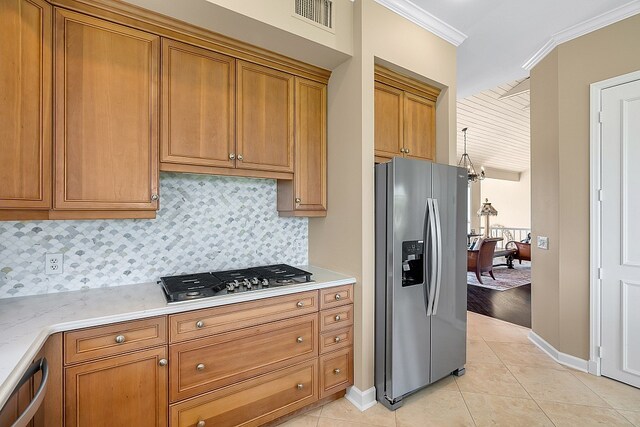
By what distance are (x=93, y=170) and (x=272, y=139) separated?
1109 millimetres

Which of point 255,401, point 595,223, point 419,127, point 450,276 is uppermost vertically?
point 419,127

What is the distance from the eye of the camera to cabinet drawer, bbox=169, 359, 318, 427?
5.49 feet

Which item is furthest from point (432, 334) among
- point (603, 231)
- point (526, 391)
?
point (603, 231)

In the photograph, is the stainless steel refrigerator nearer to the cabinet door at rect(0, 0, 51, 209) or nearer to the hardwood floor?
the cabinet door at rect(0, 0, 51, 209)

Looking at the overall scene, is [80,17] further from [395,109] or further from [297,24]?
[395,109]

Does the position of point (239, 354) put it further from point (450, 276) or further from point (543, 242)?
point (543, 242)

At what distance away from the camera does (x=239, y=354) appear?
181 centimetres

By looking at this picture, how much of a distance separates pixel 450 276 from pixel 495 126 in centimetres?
536

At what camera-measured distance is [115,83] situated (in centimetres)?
172

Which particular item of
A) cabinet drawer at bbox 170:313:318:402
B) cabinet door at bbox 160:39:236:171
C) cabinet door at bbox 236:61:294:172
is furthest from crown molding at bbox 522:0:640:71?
cabinet drawer at bbox 170:313:318:402

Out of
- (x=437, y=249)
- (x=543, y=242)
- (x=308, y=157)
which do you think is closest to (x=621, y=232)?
(x=543, y=242)

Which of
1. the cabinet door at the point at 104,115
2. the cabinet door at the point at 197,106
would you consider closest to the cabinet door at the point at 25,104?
the cabinet door at the point at 104,115

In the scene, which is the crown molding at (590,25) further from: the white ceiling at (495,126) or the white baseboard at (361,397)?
the white baseboard at (361,397)

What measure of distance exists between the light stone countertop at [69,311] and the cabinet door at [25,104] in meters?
0.52
